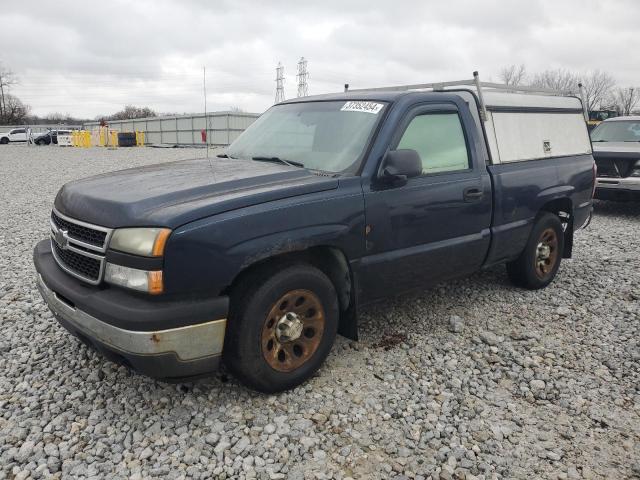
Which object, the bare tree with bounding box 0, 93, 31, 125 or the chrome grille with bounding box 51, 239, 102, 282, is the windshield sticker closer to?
the chrome grille with bounding box 51, 239, 102, 282

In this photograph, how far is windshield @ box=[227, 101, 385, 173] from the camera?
3613mm

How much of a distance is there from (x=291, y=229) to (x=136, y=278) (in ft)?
2.92

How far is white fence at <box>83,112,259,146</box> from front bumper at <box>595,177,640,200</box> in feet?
94.1

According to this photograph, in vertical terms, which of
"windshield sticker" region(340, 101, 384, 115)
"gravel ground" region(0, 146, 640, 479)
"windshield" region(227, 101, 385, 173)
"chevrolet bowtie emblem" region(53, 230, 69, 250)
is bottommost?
"gravel ground" region(0, 146, 640, 479)

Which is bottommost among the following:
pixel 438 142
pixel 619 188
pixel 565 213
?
pixel 619 188

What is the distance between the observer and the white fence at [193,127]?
3981 centimetres

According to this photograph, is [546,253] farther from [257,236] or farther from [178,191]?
[178,191]

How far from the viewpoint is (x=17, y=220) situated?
28.5 ft

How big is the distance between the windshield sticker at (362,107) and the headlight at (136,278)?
1.97m

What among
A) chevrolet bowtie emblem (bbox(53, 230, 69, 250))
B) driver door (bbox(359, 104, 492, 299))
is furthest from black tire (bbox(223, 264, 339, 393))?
chevrolet bowtie emblem (bbox(53, 230, 69, 250))

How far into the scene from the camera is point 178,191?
2.97 m

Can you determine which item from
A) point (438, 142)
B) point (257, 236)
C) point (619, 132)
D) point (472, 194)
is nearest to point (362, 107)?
point (438, 142)

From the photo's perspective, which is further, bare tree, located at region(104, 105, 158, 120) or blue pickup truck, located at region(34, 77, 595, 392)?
bare tree, located at region(104, 105, 158, 120)

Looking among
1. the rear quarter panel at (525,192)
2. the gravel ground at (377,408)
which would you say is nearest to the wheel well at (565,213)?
the rear quarter panel at (525,192)
